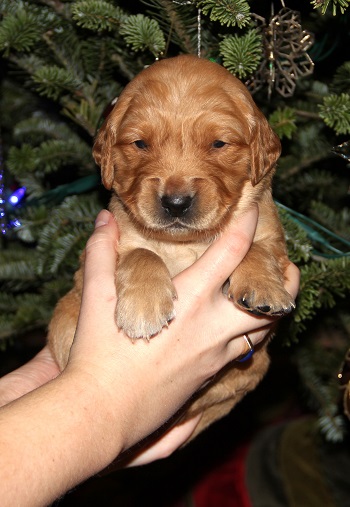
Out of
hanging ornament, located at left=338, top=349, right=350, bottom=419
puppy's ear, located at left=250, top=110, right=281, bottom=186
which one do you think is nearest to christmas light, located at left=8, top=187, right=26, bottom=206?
puppy's ear, located at left=250, top=110, right=281, bottom=186

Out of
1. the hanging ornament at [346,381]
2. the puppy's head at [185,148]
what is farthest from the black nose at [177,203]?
the hanging ornament at [346,381]

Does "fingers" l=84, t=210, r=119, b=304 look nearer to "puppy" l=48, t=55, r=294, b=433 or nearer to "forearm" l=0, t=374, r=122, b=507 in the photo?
"puppy" l=48, t=55, r=294, b=433

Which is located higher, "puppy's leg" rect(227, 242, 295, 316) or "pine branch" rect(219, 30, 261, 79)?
"pine branch" rect(219, 30, 261, 79)

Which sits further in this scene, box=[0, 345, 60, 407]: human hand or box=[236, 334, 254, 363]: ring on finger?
box=[0, 345, 60, 407]: human hand

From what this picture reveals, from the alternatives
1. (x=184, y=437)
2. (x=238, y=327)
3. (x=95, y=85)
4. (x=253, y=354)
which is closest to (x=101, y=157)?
(x=95, y=85)

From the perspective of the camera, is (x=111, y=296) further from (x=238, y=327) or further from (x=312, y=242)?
(x=312, y=242)
